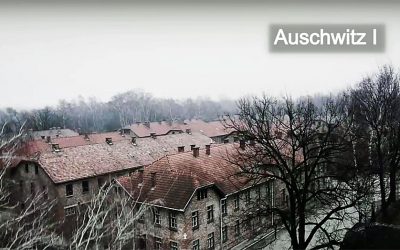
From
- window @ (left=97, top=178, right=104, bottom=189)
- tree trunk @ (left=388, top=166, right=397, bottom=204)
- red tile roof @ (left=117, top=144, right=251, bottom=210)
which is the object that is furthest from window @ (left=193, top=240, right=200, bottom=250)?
tree trunk @ (left=388, top=166, right=397, bottom=204)

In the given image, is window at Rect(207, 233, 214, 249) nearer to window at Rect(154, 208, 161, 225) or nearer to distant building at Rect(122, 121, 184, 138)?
window at Rect(154, 208, 161, 225)

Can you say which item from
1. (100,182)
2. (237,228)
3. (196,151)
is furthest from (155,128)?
(237,228)

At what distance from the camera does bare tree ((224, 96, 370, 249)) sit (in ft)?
10.4

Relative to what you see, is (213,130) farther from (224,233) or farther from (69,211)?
(69,211)

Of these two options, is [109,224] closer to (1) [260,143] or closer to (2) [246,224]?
(2) [246,224]

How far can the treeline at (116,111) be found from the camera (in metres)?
2.89

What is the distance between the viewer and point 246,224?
352cm

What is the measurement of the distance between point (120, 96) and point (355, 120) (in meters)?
2.64

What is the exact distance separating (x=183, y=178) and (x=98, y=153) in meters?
1.14

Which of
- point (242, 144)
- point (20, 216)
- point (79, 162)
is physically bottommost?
point (20, 216)

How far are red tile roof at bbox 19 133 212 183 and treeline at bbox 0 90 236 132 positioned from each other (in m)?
0.42

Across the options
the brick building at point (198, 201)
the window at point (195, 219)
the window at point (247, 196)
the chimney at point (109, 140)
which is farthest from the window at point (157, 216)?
the chimney at point (109, 140)

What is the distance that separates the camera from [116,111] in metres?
3.20

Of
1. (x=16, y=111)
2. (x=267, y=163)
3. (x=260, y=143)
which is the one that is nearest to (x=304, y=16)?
(x=260, y=143)
